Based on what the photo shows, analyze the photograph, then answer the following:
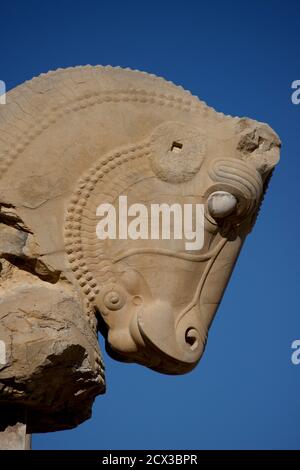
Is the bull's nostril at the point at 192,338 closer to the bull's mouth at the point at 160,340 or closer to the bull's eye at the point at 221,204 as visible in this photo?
the bull's mouth at the point at 160,340

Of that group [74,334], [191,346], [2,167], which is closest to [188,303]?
[191,346]

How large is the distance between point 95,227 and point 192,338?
107cm

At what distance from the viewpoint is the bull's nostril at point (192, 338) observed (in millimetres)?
9703

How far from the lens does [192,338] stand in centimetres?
974

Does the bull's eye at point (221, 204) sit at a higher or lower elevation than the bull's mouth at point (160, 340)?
higher

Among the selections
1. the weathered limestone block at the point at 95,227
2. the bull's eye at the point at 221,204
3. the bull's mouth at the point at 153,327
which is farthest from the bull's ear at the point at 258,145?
the bull's mouth at the point at 153,327

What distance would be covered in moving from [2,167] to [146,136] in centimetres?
108

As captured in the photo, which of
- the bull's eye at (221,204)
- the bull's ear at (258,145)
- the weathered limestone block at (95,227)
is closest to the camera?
the weathered limestone block at (95,227)

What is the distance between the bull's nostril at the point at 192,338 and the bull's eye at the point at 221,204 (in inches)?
33.3

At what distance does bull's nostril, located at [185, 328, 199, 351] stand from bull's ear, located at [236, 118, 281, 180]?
1268 millimetres

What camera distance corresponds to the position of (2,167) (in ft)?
31.6

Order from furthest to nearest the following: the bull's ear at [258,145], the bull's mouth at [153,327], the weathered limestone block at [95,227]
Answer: the bull's ear at [258,145] < the bull's mouth at [153,327] < the weathered limestone block at [95,227]

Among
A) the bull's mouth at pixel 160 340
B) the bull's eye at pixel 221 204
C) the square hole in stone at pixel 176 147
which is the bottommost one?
the bull's mouth at pixel 160 340

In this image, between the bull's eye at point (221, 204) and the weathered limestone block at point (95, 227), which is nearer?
the weathered limestone block at point (95, 227)
